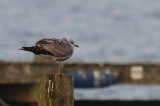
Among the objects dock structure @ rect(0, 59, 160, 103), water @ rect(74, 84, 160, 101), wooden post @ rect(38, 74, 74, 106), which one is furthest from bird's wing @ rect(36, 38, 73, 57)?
water @ rect(74, 84, 160, 101)

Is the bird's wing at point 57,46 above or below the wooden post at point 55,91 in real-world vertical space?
above

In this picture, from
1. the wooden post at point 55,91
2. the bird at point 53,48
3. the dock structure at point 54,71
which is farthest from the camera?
the dock structure at point 54,71

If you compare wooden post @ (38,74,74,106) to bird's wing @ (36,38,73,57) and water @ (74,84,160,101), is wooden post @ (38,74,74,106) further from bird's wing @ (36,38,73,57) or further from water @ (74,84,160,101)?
water @ (74,84,160,101)

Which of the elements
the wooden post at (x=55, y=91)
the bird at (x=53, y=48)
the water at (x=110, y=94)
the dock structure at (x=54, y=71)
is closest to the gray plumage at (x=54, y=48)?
the bird at (x=53, y=48)

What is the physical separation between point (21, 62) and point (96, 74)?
9.02 ft

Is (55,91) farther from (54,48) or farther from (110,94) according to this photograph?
(110,94)

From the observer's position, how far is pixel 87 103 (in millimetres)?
14906

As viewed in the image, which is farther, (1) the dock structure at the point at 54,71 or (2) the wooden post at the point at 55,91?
(1) the dock structure at the point at 54,71

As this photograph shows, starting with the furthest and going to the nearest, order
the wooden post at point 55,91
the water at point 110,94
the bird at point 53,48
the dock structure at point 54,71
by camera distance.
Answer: the water at point 110,94
the dock structure at point 54,71
the bird at point 53,48
the wooden post at point 55,91

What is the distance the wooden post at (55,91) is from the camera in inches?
250

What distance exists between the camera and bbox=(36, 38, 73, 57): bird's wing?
22.1 ft

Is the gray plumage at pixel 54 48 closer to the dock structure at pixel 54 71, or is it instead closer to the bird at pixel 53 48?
the bird at pixel 53 48

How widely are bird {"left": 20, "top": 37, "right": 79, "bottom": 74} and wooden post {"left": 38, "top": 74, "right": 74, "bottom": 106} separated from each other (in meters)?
0.26

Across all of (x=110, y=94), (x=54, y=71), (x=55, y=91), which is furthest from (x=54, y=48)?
(x=110, y=94)
